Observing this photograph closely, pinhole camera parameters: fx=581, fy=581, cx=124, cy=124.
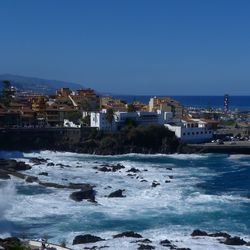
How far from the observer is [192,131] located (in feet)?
260

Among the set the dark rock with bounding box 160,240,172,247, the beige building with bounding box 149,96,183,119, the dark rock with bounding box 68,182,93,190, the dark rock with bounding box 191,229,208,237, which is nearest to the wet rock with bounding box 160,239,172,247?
the dark rock with bounding box 160,240,172,247

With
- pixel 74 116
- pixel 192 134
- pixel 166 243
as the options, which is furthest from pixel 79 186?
pixel 74 116

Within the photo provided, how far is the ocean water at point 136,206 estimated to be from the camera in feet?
105

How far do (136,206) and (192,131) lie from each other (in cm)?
4220

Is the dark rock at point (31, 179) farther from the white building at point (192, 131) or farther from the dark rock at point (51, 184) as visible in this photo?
the white building at point (192, 131)

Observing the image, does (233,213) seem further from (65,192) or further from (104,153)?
(104,153)

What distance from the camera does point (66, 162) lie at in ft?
198

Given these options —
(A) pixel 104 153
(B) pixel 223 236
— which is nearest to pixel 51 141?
(A) pixel 104 153

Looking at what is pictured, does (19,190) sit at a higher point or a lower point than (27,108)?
lower

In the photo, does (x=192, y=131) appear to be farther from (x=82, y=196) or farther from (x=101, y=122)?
(x=82, y=196)

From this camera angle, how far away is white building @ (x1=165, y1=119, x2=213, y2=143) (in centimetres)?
7757

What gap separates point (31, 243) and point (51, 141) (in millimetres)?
46800

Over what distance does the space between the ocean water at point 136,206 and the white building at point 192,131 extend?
20017 mm

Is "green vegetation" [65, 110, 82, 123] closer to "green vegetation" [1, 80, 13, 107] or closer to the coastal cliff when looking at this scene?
the coastal cliff
